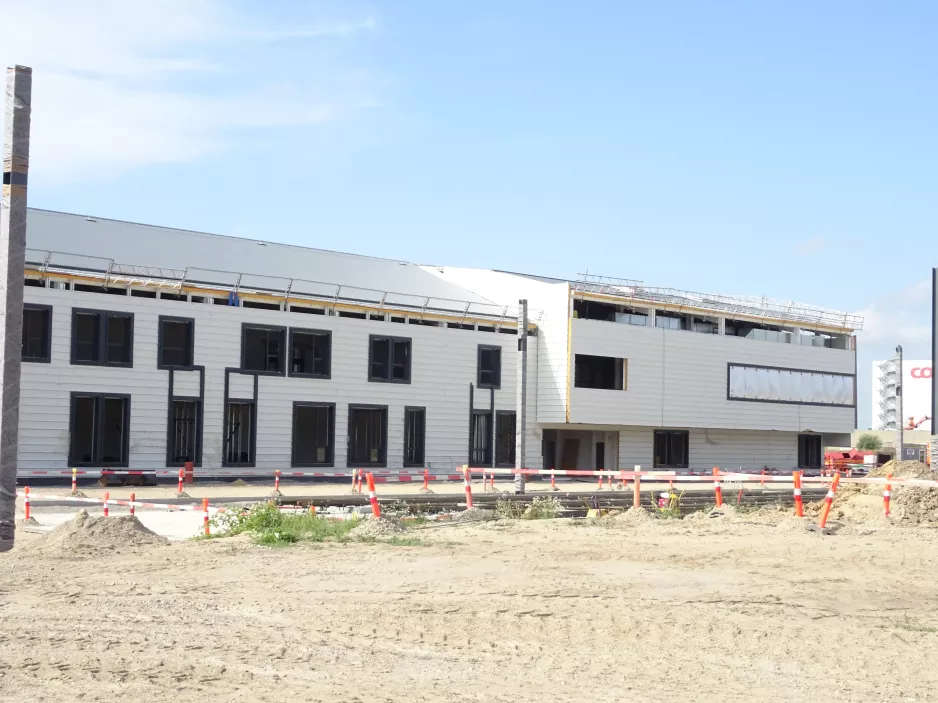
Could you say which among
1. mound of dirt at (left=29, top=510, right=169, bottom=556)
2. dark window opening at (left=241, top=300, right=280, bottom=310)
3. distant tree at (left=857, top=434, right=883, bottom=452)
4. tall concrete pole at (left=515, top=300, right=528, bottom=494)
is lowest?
distant tree at (left=857, top=434, right=883, bottom=452)

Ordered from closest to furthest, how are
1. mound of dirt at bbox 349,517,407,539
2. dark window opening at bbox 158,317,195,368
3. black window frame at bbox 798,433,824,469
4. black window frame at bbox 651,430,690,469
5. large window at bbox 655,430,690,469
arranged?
1. mound of dirt at bbox 349,517,407,539
2. dark window opening at bbox 158,317,195,368
3. black window frame at bbox 651,430,690,469
4. large window at bbox 655,430,690,469
5. black window frame at bbox 798,433,824,469

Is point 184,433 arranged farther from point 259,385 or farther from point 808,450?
point 808,450

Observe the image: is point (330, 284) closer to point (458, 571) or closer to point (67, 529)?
point (67, 529)

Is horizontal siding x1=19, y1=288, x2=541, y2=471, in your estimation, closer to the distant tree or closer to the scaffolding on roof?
the scaffolding on roof

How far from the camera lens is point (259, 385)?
1735 inches

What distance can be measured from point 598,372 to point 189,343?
2061 centimetres

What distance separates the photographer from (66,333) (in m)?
39.3

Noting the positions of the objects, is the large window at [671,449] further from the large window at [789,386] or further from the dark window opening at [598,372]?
the dark window opening at [598,372]

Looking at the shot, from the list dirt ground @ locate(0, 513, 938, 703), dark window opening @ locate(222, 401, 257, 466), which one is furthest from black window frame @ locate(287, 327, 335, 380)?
dirt ground @ locate(0, 513, 938, 703)

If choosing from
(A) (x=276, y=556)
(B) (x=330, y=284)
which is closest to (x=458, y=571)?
(A) (x=276, y=556)

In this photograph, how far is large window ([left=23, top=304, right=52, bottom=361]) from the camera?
38594mm

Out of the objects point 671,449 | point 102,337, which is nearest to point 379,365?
point 102,337

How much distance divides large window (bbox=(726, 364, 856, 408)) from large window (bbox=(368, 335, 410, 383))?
17739 millimetres

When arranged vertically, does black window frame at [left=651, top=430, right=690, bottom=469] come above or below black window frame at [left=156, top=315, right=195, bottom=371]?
below
